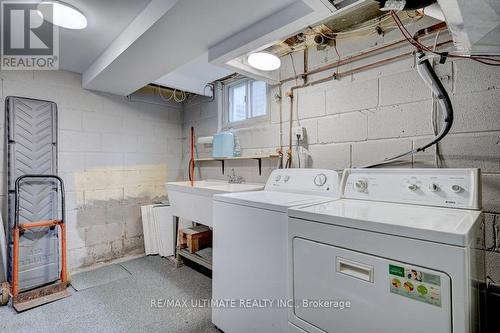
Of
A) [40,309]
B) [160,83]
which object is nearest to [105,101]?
[160,83]

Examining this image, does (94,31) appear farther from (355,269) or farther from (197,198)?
(355,269)

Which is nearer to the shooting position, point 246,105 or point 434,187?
point 434,187

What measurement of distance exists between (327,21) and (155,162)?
8.88ft

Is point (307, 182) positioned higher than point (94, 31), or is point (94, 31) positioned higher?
point (94, 31)

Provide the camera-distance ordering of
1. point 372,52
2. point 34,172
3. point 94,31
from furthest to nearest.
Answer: point 34,172
point 94,31
point 372,52

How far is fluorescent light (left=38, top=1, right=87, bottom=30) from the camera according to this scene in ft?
5.23

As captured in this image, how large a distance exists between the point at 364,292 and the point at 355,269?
85 millimetres

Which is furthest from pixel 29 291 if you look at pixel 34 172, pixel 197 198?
pixel 197 198

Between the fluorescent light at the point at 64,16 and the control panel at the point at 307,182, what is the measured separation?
5.92 feet

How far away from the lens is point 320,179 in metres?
1.73

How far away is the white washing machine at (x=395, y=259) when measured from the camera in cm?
80

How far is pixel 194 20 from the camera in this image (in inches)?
61.6

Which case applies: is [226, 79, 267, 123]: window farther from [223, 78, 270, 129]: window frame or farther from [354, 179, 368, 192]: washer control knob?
[354, 179, 368, 192]: washer control knob

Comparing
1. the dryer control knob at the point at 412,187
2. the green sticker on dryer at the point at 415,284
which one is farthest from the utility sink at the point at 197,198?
the green sticker on dryer at the point at 415,284
